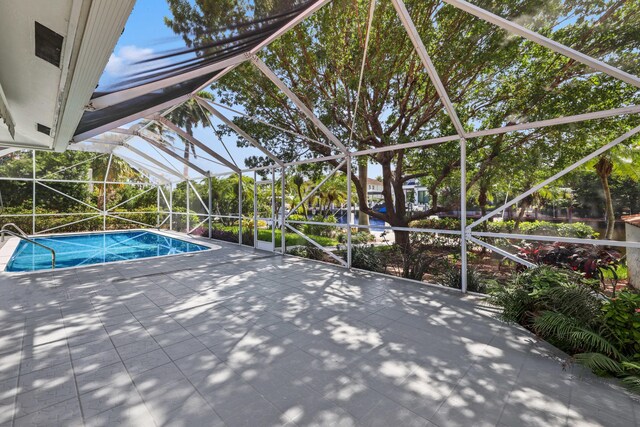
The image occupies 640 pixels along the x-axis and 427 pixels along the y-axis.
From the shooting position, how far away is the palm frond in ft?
8.34

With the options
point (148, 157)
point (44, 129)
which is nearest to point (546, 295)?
point (44, 129)

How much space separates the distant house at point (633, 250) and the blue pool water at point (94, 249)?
9.87 metres

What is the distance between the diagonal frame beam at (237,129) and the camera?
20.7ft

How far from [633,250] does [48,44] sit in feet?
21.5

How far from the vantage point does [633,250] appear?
12.7 feet

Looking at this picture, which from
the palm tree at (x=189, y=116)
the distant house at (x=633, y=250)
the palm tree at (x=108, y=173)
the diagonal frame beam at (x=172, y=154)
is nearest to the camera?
the distant house at (x=633, y=250)

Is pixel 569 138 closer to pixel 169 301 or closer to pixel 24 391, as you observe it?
pixel 169 301

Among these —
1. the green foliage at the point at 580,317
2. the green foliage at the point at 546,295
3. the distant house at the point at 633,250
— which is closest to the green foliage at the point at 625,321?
the green foliage at the point at 580,317

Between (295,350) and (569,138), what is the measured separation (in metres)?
5.73

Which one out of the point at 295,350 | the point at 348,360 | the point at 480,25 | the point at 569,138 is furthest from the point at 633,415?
the point at 480,25

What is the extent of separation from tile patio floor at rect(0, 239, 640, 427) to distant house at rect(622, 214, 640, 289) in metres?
1.97

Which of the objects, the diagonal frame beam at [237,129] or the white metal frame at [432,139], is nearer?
the white metal frame at [432,139]

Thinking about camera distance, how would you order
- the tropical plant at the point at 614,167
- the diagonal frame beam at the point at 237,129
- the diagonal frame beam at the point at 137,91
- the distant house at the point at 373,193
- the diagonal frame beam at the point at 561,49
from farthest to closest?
1. the distant house at the point at 373,193
2. the diagonal frame beam at the point at 237,129
3. the tropical plant at the point at 614,167
4. the diagonal frame beam at the point at 137,91
5. the diagonal frame beam at the point at 561,49

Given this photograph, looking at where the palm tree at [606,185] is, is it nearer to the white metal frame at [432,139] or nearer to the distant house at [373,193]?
the white metal frame at [432,139]
